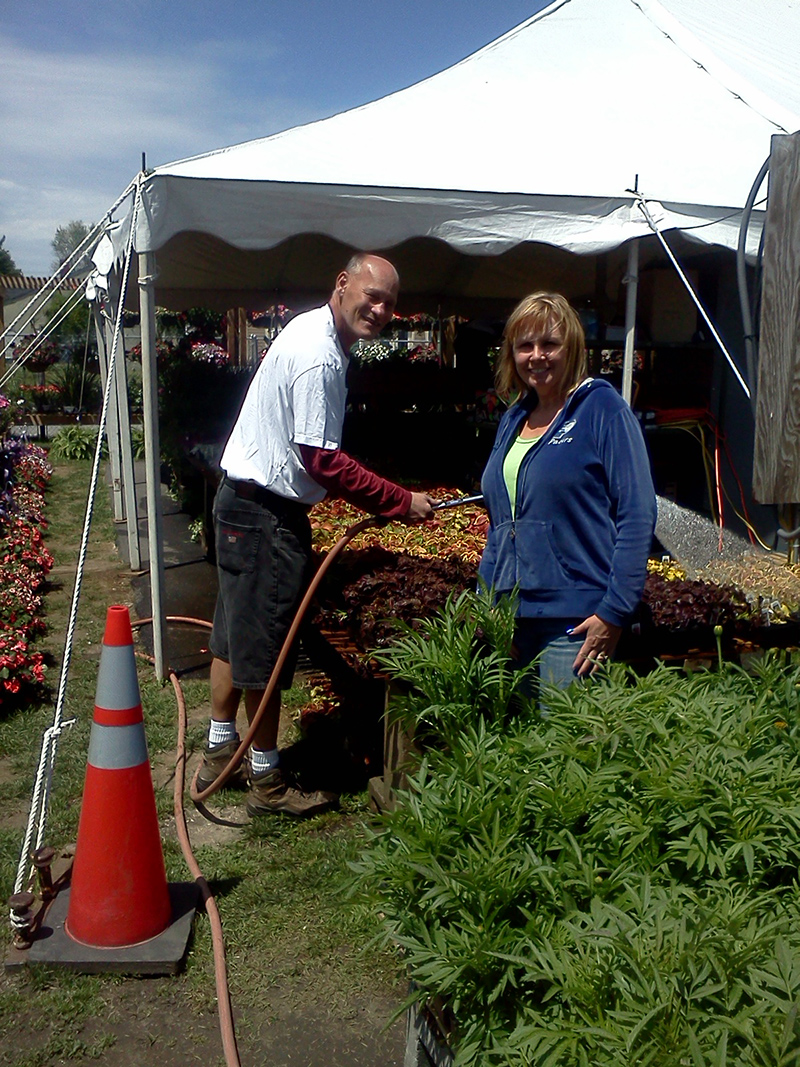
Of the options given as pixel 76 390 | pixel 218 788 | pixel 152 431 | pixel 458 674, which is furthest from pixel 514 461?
pixel 76 390

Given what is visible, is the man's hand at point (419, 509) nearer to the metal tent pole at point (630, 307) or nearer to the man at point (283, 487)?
the man at point (283, 487)

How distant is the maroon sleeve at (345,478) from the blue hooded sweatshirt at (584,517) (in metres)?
0.73

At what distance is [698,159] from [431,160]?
67.3 inches

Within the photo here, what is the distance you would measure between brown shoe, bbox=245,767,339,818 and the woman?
55.1 inches

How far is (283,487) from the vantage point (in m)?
3.50

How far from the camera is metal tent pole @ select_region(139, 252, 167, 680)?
16.2ft

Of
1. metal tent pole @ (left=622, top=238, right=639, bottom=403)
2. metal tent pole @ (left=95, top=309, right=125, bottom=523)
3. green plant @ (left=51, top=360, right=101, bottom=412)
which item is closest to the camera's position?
metal tent pole @ (left=622, top=238, right=639, bottom=403)

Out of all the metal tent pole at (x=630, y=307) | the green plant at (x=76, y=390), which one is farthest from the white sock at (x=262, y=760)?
the green plant at (x=76, y=390)

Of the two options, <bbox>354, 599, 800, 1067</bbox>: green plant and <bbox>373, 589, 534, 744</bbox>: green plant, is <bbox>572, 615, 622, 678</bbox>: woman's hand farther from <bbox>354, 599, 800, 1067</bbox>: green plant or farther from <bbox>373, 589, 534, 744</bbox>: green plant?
<bbox>354, 599, 800, 1067</bbox>: green plant

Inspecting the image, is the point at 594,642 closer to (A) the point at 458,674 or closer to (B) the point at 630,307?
(A) the point at 458,674

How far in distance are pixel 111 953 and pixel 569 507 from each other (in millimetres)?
1946

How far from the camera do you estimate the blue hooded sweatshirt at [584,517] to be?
2613mm

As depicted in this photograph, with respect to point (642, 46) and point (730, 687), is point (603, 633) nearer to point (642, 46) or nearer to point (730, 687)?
point (730, 687)

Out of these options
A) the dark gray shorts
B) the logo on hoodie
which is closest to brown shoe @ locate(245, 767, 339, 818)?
the dark gray shorts
